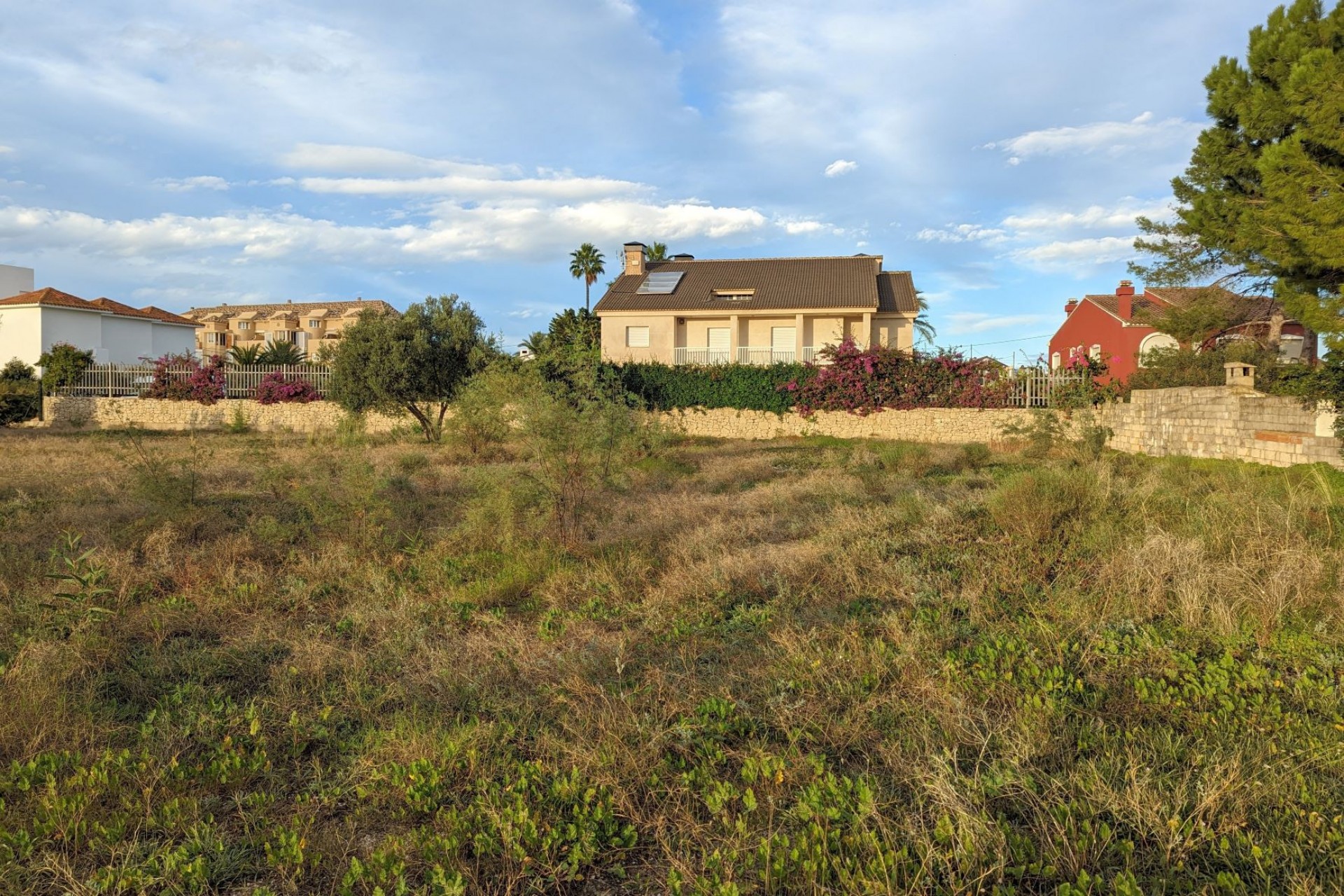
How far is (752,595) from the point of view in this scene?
5.52 meters

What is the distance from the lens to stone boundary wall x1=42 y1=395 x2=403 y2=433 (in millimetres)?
24969

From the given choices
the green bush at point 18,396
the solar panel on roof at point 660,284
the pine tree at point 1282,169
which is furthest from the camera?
the solar panel on roof at point 660,284

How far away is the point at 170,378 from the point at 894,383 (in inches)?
871

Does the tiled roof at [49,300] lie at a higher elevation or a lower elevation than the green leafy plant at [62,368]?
higher

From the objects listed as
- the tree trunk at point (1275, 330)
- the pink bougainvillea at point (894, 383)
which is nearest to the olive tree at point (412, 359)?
the pink bougainvillea at point (894, 383)

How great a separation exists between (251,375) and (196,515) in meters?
21.0

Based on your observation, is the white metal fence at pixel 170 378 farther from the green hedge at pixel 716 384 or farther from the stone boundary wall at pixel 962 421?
the green hedge at pixel 716 384

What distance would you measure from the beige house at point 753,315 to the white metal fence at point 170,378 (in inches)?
420

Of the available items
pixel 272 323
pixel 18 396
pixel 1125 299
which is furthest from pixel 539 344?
pixel 272 323

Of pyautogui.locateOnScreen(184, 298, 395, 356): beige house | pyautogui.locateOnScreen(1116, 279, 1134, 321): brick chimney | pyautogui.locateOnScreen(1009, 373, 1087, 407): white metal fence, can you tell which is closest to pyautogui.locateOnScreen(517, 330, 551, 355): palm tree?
pyautogui.locateOnScreen(1009, 373, 1087, 407): white metal fence

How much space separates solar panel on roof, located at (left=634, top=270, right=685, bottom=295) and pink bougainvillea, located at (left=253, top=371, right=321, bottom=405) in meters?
13.0

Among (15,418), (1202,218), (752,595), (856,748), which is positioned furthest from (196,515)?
(15,418)

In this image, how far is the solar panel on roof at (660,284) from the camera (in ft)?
107

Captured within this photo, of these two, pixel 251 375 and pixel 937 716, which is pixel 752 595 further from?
pixel 251 375
